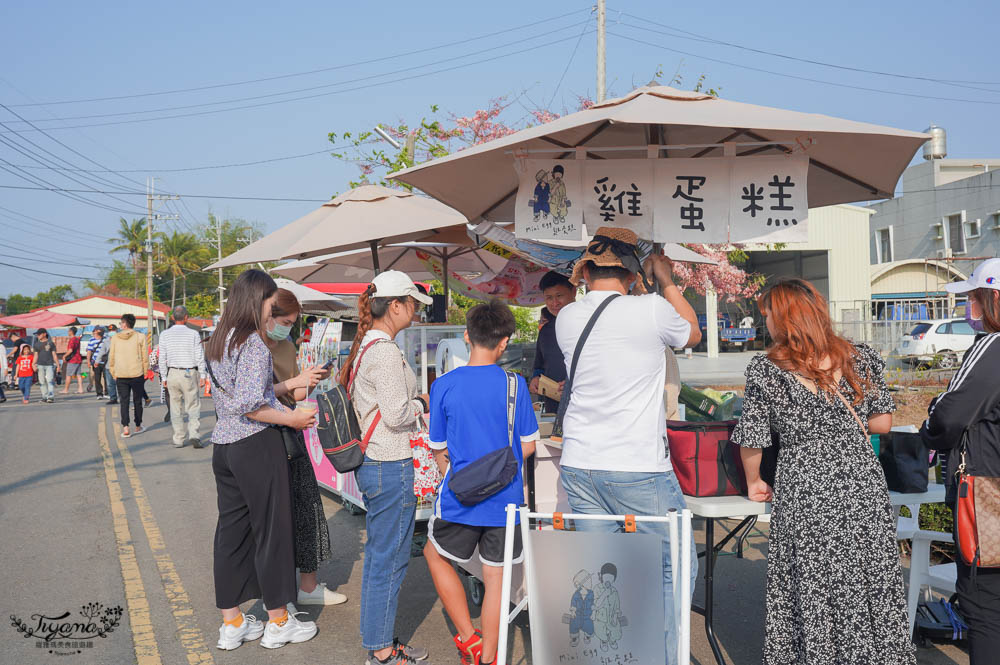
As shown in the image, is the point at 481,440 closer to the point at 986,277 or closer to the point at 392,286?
the point at 392,286

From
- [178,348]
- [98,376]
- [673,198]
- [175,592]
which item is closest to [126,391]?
[178,348]

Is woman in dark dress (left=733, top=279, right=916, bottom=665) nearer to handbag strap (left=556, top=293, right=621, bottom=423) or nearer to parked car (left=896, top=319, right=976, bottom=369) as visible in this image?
handbag strap (left=556, top=293, right=621, bottom=423)

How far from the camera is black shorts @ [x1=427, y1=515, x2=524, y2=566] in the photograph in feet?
12.1

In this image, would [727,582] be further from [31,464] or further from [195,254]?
[195,254]

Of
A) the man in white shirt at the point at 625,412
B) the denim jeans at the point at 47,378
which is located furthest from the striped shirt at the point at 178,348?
the denim jeans at the point at 47,378

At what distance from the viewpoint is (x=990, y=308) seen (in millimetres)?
3209

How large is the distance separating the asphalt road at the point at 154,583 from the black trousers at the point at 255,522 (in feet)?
1.25

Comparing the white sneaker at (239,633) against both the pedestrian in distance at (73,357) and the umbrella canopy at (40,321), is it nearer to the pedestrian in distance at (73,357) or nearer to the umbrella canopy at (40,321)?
the pedestrian in distance at (73,357)

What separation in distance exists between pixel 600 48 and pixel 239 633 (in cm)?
1524

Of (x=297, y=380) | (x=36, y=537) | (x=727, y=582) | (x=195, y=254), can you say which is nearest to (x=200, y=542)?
(x=36, y=537)

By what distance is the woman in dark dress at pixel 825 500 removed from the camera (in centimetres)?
309

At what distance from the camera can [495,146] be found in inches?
167

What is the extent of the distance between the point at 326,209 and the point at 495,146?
11.7 feet

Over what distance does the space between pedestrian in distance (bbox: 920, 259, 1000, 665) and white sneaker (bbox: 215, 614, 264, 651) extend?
3.68 metres
